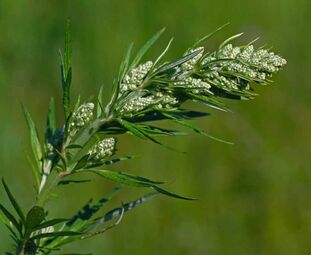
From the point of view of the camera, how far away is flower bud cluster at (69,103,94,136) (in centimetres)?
115

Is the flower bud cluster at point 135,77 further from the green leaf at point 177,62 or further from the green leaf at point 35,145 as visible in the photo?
the green leaf at point 35,145

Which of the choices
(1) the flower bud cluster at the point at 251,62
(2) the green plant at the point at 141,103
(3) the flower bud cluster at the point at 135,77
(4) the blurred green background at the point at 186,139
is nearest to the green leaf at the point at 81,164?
(2) the green plant at the point at 141,103

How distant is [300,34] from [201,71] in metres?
3.89

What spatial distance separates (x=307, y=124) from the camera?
4.57 meters

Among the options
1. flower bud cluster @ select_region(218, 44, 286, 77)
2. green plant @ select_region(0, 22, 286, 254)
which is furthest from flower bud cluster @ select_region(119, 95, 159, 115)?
flower bud cluster @ select_region(218, 44, 286, 77)

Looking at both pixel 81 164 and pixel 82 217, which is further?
pixel 82 217

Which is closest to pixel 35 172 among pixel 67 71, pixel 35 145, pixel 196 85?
pixel 35 145

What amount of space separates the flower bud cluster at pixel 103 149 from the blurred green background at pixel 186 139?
249 centimetres

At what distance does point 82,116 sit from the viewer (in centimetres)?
115

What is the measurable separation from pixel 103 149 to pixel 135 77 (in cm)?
10

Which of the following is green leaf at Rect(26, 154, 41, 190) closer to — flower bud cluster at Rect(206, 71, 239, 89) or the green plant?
the green plant

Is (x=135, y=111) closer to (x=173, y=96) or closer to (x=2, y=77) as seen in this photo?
(x=173, y=96)

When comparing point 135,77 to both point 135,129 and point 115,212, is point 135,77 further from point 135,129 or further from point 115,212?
point 115,212

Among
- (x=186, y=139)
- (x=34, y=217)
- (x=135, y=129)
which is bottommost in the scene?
(x=34, y=217)
